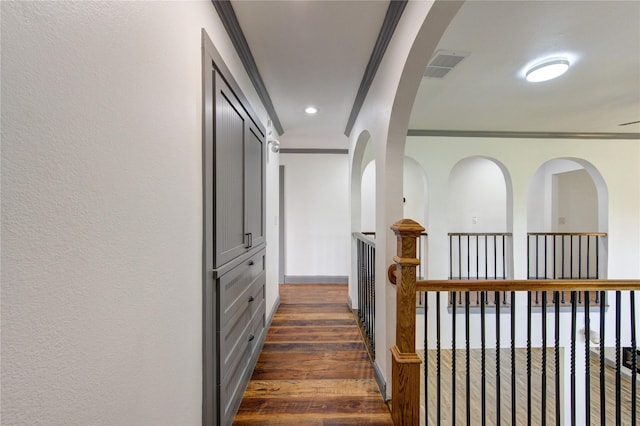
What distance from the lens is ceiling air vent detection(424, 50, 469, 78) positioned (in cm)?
211

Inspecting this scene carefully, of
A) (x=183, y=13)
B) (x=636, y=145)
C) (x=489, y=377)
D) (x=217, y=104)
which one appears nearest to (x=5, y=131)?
(x=183, y=13)

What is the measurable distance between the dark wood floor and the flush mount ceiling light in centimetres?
284

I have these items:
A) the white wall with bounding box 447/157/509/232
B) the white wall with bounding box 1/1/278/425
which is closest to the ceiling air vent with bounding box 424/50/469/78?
the white wall with bounding box 1/1/278/425

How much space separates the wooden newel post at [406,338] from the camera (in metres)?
1.39

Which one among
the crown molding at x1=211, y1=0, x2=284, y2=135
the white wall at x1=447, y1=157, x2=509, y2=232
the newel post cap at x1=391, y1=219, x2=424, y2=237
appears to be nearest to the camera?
the newel post cap at x1=391, y1=219, x2=424, y2=237

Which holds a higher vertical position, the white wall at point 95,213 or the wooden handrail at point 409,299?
the white wall at point 95,213

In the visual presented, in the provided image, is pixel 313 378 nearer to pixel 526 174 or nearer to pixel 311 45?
pixel 311 45

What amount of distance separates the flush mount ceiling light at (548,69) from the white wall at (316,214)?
2.92m

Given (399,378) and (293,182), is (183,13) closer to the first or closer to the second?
(399,378)

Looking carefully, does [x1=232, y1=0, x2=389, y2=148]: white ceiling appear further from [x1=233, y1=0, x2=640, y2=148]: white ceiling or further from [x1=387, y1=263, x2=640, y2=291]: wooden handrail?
[x1=387, y1=263, x2=640, y2=291]: wooden handrail

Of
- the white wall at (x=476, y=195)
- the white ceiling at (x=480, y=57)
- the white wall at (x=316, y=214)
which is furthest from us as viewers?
the white wall at (x=476, y=195)

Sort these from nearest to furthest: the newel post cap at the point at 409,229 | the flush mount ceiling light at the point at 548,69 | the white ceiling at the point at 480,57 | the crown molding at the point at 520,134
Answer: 1. the newel post cap at the point at 409,229
2. the white ceiling at the point at 480,57
3. the flush mount ceiling light at the point at 548,69
4. the crown molding at the point at 520,134

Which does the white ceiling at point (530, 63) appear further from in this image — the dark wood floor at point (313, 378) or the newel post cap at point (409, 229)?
the dark wood floor at point (313, 378)

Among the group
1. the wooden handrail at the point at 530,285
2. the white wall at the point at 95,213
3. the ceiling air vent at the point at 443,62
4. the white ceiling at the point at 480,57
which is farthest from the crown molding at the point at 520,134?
the white wall at the point at 95,213
